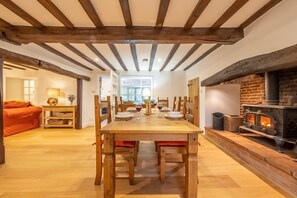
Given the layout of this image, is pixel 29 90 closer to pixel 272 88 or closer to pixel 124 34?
pixel 124 34

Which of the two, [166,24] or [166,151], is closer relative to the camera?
[166,151]

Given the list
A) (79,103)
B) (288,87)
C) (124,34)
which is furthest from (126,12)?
(79,103)

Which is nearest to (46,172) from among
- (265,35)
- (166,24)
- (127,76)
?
(166,24)

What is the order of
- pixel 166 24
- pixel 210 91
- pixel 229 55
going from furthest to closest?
1. pixel 210 91
2. pixel 229 55
3. pixel 166 24

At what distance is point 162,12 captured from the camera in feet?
8.38

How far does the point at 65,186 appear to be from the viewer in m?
2.28

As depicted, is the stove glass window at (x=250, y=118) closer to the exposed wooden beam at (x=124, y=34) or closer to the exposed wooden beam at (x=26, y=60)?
the exposed wooden beam at (x=124, y=34)

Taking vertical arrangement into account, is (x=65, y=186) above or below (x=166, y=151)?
below

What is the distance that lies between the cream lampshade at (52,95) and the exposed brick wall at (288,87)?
648cm

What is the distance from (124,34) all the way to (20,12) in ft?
4.66

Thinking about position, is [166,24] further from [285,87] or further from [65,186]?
[65,186]

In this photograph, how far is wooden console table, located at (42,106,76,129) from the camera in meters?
6.46

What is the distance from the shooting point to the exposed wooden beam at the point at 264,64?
7.24 ft

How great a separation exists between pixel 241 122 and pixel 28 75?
7160 mm
